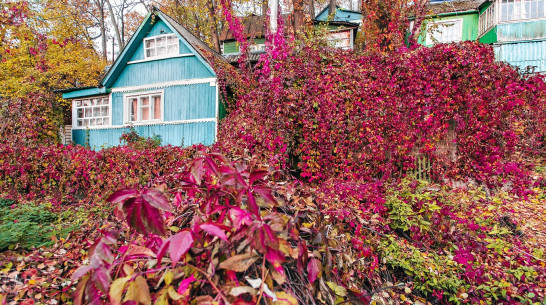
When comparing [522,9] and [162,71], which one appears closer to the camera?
[162,71]

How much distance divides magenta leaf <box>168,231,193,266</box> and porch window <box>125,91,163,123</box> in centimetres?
1146

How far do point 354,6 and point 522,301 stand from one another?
111ft

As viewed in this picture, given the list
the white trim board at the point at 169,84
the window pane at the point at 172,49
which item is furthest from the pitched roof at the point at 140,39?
the window pane at the point at 172,49

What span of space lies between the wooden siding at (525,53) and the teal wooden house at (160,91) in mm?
13901

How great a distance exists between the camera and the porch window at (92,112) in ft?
41.1

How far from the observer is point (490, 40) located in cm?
1440

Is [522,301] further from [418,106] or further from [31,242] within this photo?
[31,242]

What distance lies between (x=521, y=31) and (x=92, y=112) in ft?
67.7

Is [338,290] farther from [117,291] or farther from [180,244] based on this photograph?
[117,291]

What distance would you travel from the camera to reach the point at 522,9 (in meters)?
13.4

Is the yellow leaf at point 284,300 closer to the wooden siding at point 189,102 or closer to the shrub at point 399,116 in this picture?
the shrub at point 399,116

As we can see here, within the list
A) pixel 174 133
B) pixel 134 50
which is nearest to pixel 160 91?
pixel 174 133

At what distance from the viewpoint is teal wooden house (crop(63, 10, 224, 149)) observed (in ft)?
35.4

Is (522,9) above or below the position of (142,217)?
above
